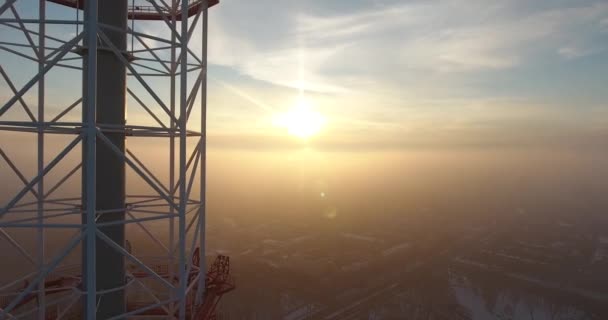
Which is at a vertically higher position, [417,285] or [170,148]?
[170,148]

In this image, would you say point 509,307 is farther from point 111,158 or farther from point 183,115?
Answer: point 111,158

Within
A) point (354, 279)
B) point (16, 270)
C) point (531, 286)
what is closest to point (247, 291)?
point (354, 279)

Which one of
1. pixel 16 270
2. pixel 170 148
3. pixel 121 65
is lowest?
pixel 16 270

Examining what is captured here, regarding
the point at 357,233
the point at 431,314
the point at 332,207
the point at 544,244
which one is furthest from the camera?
the point at 332,207

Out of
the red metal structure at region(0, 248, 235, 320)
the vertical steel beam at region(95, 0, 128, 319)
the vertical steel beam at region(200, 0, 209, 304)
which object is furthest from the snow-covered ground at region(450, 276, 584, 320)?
the vertical steel beam at region(95, 0, 128, 319)

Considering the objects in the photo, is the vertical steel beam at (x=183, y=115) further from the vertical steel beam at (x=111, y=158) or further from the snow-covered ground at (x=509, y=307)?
the snow-covered ground at (x=509, y=307)

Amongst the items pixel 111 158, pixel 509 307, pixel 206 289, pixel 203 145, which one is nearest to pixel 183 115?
pixel 203 145

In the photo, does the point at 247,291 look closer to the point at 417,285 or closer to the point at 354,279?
the point at 354,279

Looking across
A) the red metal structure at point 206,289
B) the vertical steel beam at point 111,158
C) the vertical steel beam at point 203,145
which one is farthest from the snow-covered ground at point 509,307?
the vertical steel beam at point 111,158
